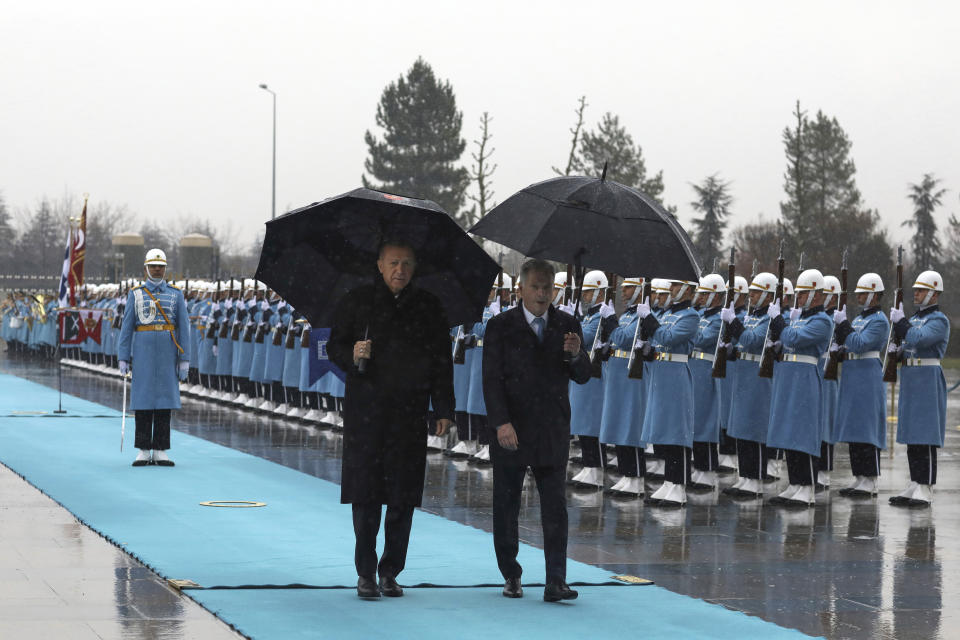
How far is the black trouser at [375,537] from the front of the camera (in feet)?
25.5

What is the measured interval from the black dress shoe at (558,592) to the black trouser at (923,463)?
6.02m

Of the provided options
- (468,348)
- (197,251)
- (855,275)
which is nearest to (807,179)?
(855,275)

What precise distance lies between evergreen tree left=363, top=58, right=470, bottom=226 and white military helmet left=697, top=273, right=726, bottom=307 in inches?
1894

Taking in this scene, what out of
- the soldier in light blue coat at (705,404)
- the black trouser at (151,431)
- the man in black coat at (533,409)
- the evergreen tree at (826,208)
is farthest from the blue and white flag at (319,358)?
the evergreen tree at (826,208)

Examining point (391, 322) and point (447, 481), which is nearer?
point (391, 322)

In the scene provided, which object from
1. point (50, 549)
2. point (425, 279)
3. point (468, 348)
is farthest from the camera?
point (468, 348)

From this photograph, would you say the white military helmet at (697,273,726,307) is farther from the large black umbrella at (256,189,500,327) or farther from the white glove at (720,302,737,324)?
the large black umbrella at (256,189,500,327)

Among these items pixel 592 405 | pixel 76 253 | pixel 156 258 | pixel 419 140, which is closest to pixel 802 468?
pixel 592 405

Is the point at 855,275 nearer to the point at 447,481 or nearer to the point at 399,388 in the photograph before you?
the point at 447,481

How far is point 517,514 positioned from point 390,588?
2.49 feet

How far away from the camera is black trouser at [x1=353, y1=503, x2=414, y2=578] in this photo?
25.5 feet

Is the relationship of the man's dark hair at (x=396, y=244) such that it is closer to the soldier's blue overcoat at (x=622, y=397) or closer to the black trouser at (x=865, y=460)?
the soldier's blue overcoat at (x=622, y=397)

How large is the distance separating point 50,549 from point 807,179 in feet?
201

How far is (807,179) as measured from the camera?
221ft
